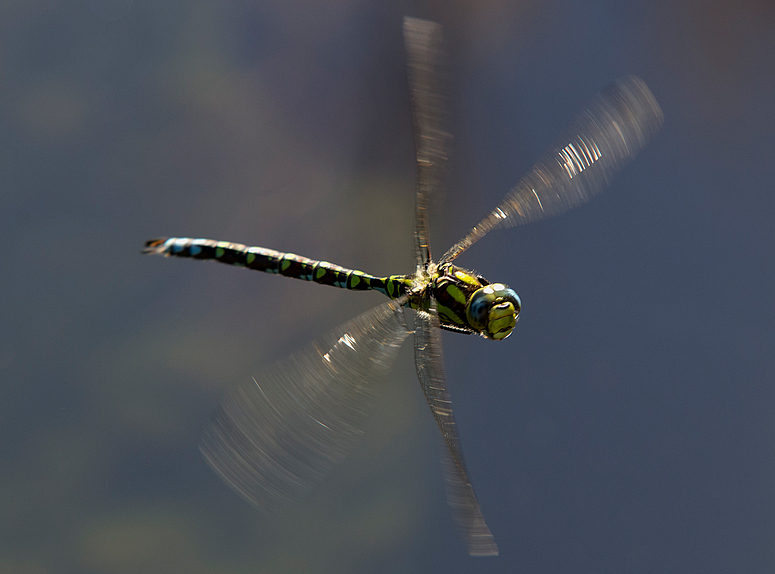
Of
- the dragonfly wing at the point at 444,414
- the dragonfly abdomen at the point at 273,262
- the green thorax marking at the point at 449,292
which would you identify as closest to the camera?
the dragonfly wing at the point at 444,414

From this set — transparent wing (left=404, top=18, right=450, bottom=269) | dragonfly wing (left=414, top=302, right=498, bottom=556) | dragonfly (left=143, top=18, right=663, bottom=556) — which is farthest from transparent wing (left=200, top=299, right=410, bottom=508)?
transparent wing (left=404, top=18, right=450, bottom=269)

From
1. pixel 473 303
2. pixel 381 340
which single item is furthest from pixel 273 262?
pixel 473 303

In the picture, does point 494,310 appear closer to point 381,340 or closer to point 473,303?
point 473,303

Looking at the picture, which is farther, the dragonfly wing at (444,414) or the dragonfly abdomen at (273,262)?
the dragonfly abdomen at (273,262)

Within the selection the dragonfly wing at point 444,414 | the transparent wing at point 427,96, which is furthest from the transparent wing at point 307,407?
the transparent wing at point 427,96

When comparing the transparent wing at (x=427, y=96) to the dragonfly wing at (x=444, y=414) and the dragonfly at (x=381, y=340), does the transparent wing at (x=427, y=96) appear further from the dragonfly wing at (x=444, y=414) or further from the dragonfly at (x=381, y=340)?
the dragonfly wing at (x=444, y=414)

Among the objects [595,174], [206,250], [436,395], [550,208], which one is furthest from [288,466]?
[595,174]
